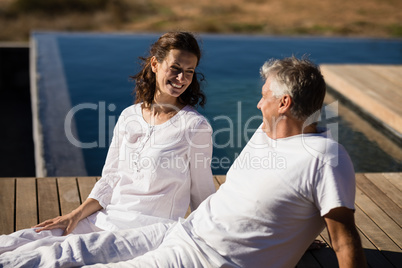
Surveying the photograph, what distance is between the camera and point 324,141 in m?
1.37

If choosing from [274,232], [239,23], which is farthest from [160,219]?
[239,23]

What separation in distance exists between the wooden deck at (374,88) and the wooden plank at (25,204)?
2.72m

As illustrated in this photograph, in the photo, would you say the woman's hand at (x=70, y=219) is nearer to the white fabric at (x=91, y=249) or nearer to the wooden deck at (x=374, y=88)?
the white fabric at (x=91, y=249)

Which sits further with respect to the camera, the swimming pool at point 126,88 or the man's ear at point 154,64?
the swimming pool at point 126,88

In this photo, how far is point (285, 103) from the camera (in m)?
1.40

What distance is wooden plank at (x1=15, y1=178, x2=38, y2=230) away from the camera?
7.39 ft

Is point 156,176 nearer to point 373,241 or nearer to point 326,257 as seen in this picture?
point 326,257

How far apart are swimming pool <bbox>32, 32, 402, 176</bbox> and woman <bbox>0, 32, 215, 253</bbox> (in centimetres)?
41

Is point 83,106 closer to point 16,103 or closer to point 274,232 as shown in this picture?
point 16,103

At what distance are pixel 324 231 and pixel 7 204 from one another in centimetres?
143

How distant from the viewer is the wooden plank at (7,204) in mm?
2218

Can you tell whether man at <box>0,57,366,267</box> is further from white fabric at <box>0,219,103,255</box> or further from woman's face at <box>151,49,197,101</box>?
woman's face at <box>151,49,197,101</box>

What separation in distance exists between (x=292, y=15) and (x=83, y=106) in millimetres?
10360

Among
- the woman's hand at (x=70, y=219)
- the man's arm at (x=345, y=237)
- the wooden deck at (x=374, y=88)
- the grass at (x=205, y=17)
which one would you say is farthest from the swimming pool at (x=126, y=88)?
the grass at (x=205, y=17)
